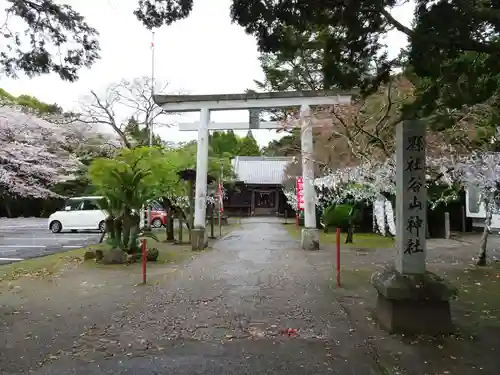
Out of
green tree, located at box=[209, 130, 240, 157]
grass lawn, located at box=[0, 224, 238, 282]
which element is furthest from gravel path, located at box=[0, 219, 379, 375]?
green tree, located at box=[209, 130, 240, 157]

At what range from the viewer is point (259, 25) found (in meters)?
5.81

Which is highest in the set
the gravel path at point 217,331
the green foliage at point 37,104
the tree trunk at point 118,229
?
the green foliage at point 37,104

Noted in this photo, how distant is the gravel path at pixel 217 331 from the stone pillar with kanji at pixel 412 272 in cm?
58

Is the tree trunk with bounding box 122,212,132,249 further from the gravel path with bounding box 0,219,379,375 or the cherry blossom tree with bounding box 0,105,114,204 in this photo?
the cherry blossom tree with bounding box 0,105,114,204

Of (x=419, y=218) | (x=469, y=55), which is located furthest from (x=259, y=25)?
(x=469, y=55)

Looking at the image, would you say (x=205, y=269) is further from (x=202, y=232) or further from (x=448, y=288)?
(x=448, y=288)

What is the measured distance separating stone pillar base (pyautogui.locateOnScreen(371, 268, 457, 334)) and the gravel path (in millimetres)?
530

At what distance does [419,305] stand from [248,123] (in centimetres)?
1053

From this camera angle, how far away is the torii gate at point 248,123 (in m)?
14.6

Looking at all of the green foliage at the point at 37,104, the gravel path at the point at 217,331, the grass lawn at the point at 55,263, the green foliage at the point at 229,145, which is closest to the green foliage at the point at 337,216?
the grass lawn at the point at 55,263

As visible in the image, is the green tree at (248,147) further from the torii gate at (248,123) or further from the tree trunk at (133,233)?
the tree trunk at (133,233)

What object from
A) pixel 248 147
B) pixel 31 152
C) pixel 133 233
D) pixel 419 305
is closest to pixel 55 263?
pixel 133 233

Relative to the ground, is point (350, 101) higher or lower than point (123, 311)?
higher

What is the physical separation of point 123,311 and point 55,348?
171 cm
